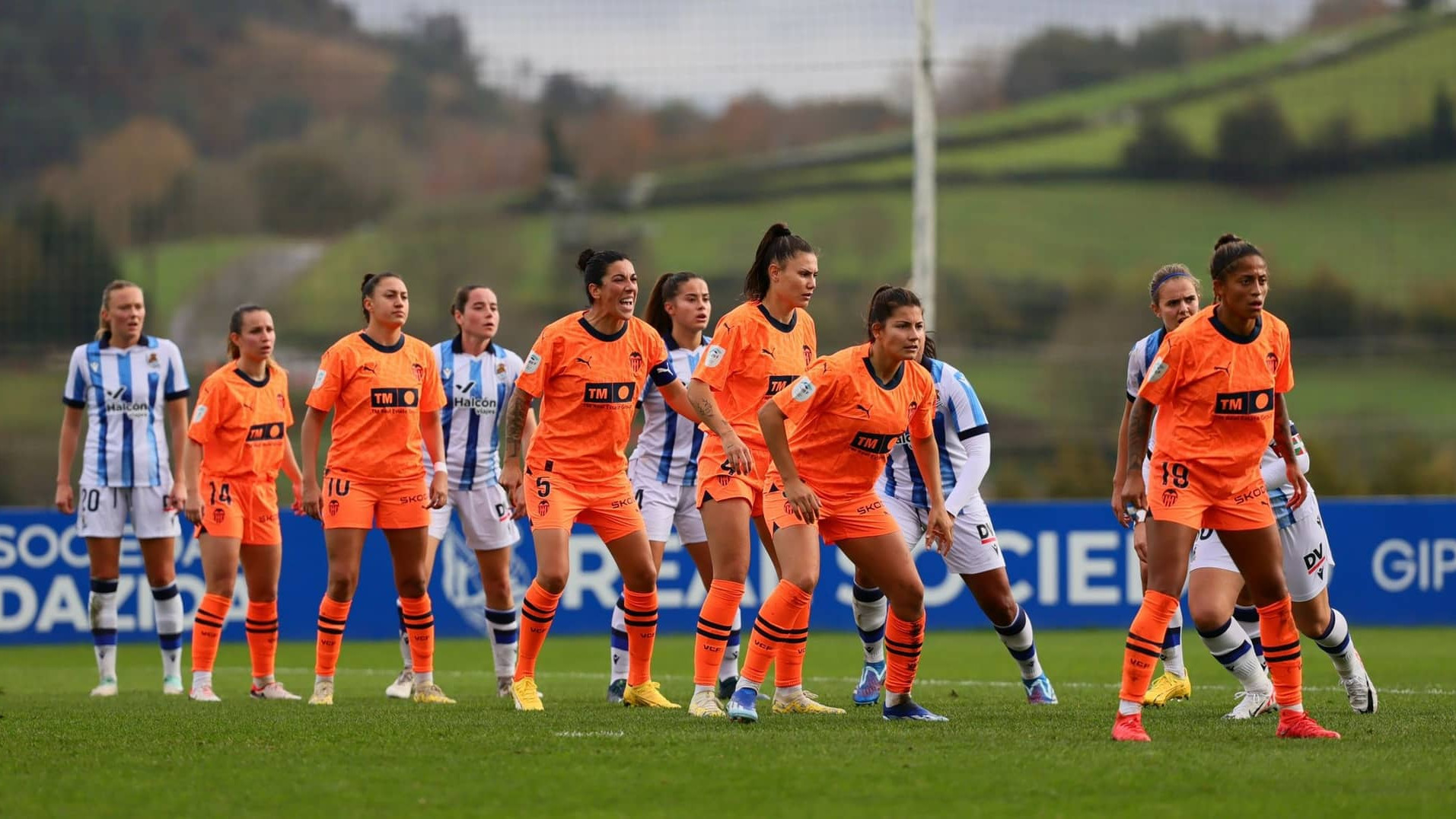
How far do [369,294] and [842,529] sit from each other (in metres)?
3.34

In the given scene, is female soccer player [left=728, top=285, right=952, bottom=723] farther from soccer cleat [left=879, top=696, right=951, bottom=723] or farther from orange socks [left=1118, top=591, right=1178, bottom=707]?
orange socks [left=1118, top=591, right=1178, bottom=707]

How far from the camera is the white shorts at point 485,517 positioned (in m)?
10.6

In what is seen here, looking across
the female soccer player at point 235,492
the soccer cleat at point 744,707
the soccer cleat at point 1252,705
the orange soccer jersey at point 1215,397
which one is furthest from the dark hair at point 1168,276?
the female soccer player at point 235,492

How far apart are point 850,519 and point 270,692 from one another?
4.35m

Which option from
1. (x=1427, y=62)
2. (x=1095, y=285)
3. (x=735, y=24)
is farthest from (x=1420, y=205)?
(x=735, y=24)

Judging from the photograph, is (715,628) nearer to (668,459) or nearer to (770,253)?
(668,459)

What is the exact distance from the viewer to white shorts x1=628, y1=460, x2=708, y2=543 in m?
10.3

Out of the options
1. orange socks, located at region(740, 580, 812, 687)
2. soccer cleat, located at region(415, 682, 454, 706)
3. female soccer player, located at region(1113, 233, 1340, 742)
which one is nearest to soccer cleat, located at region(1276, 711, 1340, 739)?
female soccer player, located at region(1113, 233, 1340, 742)

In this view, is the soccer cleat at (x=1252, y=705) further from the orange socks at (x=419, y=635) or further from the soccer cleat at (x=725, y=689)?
the orange socks at (x=419, y=635)

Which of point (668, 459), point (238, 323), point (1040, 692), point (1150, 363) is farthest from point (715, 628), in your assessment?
point (238, 323)

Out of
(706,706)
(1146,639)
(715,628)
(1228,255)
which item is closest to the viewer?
(1146,639)

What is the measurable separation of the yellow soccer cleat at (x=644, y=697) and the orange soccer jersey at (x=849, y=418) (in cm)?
183

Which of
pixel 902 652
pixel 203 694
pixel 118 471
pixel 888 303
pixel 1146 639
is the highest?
pixel 888 303

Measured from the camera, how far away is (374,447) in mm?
9805
